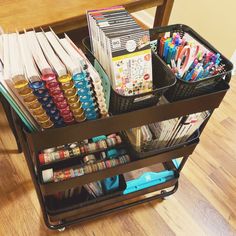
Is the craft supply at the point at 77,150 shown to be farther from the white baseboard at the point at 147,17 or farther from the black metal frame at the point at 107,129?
the white baseboard at the point at 147,17

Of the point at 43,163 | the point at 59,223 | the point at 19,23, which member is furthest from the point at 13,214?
the point at 19,23

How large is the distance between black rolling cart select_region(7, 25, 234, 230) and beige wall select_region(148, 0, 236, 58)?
3.80 ft

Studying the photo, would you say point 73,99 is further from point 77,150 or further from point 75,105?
point 77,150

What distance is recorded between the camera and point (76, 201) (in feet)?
3.80

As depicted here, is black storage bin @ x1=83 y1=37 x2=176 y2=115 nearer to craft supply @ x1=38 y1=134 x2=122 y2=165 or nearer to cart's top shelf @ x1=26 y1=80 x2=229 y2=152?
cart's top shelf @ x1=26 y1=80 x2=229 y2=152

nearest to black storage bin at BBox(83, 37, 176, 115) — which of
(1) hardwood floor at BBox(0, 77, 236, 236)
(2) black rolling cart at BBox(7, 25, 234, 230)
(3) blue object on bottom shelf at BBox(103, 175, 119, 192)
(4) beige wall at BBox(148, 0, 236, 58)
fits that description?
(2) black rolling cart at BBox(7, 25, 234, 230)

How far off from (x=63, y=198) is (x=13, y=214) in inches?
12.1

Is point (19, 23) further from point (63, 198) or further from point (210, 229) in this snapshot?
point (210, 229)

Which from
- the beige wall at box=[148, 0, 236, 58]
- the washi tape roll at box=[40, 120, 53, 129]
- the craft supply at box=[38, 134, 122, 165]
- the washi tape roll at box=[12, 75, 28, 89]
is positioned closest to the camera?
the washi tape roll at box=[12, 75, 28, 89]

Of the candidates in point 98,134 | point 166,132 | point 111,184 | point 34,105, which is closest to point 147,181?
point 111,184

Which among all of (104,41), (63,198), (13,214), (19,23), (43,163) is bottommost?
(13,214)

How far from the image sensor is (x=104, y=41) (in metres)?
0.65

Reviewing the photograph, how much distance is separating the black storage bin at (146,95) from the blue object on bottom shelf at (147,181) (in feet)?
1.75

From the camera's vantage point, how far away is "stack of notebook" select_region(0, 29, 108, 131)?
0.58 m
